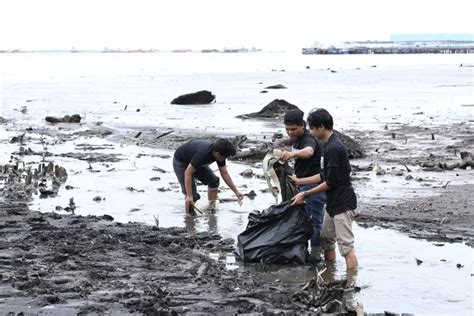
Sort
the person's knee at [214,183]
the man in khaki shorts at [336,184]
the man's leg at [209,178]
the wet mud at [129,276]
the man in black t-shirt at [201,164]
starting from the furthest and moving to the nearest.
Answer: the person's knee at [214,183] < the man's leg at [209,178] < the man in black t-shirt at [201,164] < the man in khaki shorts at [336,184] < the wet mud at [129,276]

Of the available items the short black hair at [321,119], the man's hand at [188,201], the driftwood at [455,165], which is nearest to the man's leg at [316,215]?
the short black hair at [321,119]

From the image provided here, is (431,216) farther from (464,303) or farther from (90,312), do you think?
(90,312)

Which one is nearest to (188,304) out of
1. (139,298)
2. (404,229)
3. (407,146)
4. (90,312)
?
(139,298)

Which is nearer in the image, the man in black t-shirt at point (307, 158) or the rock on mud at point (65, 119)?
the man in black t-shirt at point (307, 158)

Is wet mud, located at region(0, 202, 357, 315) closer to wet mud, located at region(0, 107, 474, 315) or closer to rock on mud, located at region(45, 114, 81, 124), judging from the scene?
wet mud, located at region(0, 107, 474, 315)

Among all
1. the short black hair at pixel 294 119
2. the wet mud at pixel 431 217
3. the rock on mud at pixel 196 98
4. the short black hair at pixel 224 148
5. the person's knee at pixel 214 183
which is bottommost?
the rock on mud at pixel 196 98

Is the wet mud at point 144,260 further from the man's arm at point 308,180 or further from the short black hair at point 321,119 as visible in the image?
the short black hair at point 321,119

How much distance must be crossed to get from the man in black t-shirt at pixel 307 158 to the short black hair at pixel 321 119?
0.54m

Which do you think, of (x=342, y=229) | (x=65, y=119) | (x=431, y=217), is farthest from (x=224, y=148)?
(x=65, y=119)

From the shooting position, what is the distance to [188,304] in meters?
6.40

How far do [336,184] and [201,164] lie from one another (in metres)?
3.05

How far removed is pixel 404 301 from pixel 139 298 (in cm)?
247

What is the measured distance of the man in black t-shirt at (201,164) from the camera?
31.7ft

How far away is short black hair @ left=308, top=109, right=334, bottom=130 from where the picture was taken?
739 cm
